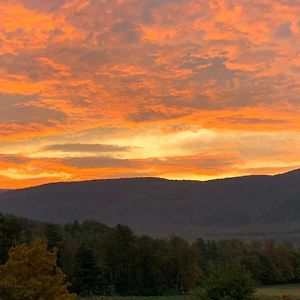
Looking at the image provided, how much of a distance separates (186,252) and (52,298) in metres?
59.1

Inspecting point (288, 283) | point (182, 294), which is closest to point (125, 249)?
point (182, 294)

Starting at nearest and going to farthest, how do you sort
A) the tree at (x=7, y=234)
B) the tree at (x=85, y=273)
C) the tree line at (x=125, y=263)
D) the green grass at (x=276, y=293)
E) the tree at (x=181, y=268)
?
1. the tree at (x=7, y=234)
2. the green grass at (x=276, y=293)
3. the tree at (x=85, y=273)
4. the tree line at (x=125, y=263)
5. the tree at (x=181, y=268)

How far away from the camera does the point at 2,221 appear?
58.3 meters

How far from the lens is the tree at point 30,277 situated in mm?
32031

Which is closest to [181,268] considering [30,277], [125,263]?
[125,263]

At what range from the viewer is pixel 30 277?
109 feet

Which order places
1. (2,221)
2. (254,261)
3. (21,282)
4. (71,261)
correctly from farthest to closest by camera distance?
1. (254,261)
2. (71,261)
3. (2,221)
4. (21,282)

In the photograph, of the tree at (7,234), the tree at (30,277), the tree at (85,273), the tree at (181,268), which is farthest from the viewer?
the tree at (181,268)

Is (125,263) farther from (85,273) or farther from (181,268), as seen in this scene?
(85,273)

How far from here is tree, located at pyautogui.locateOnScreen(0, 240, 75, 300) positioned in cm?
3203

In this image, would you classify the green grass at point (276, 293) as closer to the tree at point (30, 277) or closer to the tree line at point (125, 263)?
the tree line at point (125, 263)

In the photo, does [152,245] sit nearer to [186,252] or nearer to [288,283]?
[186,252]

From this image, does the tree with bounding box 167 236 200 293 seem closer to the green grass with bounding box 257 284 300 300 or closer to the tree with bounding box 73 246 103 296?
the green grass with bounding box 257 284 300 300

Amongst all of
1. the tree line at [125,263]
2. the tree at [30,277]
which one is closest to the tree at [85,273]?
the tree line at [125,263]
